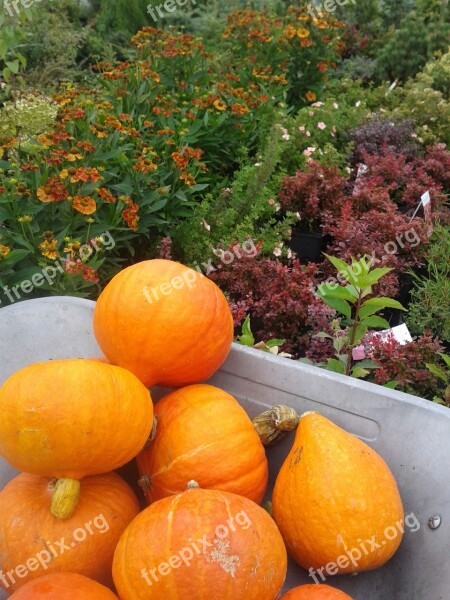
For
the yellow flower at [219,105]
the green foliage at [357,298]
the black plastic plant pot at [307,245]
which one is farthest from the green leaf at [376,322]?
the yellow flower at [219,105]

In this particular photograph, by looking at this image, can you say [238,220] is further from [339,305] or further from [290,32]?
[290,32]

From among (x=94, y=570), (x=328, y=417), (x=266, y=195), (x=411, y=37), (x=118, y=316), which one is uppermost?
(x=118, y=316)

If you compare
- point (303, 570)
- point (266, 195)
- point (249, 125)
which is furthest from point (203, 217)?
point (303, 570)

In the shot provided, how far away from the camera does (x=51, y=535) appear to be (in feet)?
3.51

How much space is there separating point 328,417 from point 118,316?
52 centimetres

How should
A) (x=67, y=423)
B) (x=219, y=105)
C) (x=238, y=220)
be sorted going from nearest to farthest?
(x=67, y=423) < (x=238, y=220) < (x=219, y=105)

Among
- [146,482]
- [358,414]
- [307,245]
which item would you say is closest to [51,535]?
[146,482]

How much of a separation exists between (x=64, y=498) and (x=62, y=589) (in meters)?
0.17

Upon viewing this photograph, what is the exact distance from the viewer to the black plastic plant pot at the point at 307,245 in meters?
2.97

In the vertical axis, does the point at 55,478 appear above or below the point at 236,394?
above

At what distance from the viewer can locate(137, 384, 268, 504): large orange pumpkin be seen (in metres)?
1.16

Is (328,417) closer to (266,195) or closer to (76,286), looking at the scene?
(76,286)

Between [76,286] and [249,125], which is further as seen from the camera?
[249,125]

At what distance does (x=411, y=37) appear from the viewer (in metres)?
6.11
